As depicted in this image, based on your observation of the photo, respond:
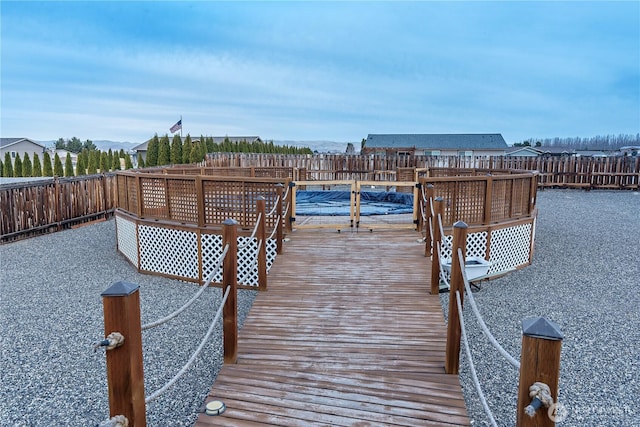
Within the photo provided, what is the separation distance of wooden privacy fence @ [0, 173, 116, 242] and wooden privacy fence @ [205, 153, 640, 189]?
8.64 metres

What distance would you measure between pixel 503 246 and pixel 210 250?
17.9ft

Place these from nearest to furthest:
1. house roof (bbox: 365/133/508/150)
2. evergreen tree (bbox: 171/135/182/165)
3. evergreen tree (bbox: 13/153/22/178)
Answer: evergreen tree (bbox: 171/135/182/165)
evergreen tree (bbox: 13/153/22/178)
house roof (bbox: 365/133/508/150)

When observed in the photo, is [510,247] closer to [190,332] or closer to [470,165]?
[190,332]

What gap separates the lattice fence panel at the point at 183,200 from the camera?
7.11 meters

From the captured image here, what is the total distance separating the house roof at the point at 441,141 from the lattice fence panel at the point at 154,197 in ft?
130

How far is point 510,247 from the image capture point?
25.7ft

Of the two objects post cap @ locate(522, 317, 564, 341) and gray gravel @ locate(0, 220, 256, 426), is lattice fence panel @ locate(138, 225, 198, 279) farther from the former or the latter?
post cap @ locate(522, 317, 564, 341)

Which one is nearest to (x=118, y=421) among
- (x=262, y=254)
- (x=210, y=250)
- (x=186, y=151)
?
(x=262, y=254)

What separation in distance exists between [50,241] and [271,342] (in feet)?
30.2

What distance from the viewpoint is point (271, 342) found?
12.8 ft

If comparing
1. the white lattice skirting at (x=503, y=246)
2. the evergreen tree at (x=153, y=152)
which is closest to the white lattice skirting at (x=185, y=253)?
the white lattice skirting at (x=503, y=246)

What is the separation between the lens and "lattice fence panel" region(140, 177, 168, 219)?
744 centimetres

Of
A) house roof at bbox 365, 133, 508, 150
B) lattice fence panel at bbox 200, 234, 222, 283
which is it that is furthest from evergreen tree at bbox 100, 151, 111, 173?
house roof at bbox 365, 133, 508, 150

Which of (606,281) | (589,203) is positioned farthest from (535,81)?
(606,281)
